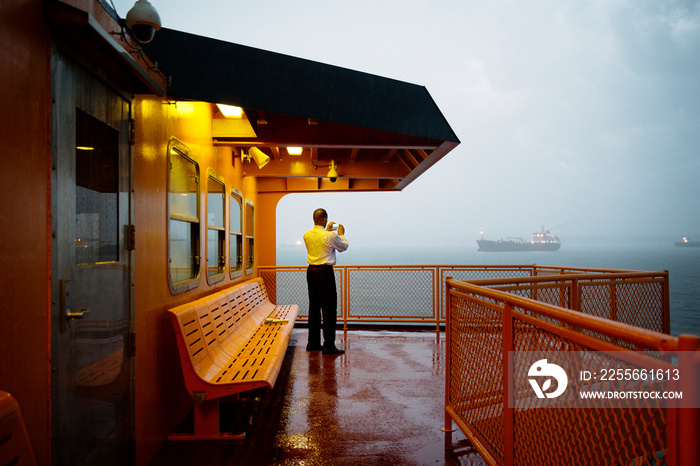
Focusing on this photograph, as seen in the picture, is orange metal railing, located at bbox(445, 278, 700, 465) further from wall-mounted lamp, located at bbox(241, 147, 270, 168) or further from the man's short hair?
wall-mounted lamp, located at bbox(241, 147, 270, 168)

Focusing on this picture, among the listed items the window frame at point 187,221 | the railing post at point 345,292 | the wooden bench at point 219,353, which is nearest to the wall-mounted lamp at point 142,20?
the window frame at point 187,221

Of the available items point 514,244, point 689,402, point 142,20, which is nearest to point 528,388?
A: point 689,402

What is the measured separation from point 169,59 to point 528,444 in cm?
383

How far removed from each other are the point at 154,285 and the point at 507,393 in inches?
106

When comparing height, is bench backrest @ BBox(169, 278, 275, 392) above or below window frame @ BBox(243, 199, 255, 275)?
below

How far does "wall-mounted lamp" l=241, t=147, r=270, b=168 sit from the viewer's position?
6.90 metres

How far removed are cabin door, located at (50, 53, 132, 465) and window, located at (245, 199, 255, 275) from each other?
4.81 m

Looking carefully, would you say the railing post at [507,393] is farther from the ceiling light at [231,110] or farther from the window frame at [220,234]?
the window frame at [220,234]

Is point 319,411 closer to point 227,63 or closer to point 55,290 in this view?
point 55,290

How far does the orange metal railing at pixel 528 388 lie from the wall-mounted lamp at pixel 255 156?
455cm

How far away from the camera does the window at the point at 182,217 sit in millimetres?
3795

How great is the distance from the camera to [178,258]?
13.1ft
